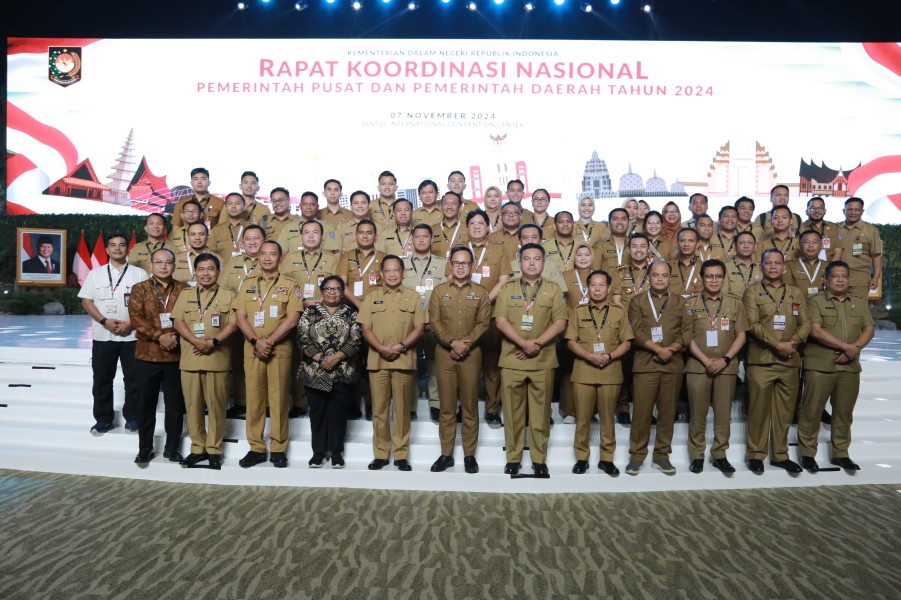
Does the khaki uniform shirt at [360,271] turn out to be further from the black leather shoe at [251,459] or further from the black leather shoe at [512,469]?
the black leather shoe at [512,469]

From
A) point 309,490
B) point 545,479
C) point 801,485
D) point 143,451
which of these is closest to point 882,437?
point 801,485

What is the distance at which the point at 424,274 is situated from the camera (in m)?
4.75

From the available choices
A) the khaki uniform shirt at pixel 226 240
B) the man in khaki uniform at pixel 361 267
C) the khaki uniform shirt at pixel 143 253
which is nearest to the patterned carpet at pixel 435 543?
the man in khaki uniform at pixel 361 267

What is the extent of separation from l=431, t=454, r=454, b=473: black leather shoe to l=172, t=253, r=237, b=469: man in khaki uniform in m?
1.40

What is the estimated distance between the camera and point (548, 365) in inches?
162

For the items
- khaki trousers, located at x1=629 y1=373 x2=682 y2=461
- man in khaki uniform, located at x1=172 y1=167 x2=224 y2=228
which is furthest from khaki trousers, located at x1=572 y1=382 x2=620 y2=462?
man in khaki uniform, located at x1=172 y1=167 x2=224 y2=228

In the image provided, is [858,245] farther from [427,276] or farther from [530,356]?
[427,276]

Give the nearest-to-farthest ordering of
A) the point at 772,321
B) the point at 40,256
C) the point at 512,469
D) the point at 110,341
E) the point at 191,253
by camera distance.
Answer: the point at 512,469 → the point at 772,321 → the point at 110,341 → the point at 191,253 → the point at 40,256

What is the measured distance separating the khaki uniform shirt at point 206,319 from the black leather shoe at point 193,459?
57 cm

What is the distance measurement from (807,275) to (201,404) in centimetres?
451

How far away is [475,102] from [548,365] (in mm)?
5089

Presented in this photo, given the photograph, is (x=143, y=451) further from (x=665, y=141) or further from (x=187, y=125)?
(x=665, y=141)

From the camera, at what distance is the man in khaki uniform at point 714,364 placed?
4.22 meters

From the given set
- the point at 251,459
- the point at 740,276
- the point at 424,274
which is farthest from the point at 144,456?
the point at 740,276
